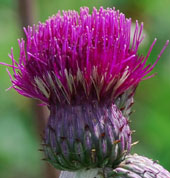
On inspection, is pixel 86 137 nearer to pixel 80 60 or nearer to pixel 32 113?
pixel 80 60

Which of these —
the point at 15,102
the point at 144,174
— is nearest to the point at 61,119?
the point at 144,174

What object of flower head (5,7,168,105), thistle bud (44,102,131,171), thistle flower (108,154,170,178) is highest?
flower head (5,7,168,105)

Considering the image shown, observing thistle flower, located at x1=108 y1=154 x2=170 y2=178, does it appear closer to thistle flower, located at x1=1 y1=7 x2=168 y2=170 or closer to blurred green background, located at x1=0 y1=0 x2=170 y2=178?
thistle flower, located at x1=1 y1=7 x2=168 y2=170

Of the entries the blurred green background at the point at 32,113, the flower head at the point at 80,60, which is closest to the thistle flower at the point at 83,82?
the flower head at the point at 80,60

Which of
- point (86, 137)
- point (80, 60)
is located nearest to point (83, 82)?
point (80, 60)

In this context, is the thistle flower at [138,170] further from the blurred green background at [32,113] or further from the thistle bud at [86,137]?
the blurred green background at [32,113]

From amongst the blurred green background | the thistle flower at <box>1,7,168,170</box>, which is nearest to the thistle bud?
the thistle flower at <box>1,7,168,170</box>

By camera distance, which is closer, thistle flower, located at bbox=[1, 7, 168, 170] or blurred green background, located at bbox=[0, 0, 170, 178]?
thistle flower, located at bbox=[1, 7, 168, 170]
